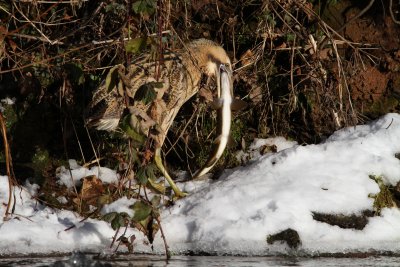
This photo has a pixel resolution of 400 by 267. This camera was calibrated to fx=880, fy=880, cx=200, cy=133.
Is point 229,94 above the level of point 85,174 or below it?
above

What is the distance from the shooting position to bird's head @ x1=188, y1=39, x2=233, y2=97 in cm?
606

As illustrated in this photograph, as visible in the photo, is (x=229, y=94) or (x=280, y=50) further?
(x=280, y=50)

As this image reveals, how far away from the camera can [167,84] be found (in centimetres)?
572

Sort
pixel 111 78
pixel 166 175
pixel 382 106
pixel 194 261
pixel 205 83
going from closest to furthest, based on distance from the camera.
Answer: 1. pixel 194 261
2. pixel 111 78
3. pixel 166 175
4. pixel 205 83
5. pixel 382 106

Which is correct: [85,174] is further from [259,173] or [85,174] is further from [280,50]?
[280,50]

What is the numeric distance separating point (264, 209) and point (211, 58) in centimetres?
147

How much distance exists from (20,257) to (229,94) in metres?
1.82

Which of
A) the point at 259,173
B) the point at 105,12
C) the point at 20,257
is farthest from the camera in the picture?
the point at 105,12

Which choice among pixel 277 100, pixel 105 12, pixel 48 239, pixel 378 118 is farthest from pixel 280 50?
pixel 48 239

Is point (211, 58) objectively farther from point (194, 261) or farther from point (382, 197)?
point (194, 261)

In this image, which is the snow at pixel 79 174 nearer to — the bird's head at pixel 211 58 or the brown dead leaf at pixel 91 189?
the brown dead leaf at pixel 91 189

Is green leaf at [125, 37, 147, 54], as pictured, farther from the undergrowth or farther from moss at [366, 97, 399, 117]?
moss at [366, 97, 399, 117]

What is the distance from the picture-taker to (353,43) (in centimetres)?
628

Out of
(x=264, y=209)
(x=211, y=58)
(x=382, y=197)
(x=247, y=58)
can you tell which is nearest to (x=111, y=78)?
(x=264, y=209)
